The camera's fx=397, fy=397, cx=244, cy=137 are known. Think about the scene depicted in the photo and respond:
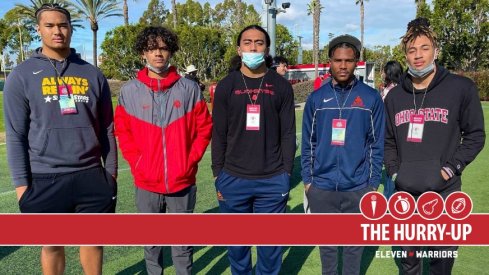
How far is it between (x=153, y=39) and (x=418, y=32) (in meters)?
1.99

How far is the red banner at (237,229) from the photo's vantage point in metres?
2.91

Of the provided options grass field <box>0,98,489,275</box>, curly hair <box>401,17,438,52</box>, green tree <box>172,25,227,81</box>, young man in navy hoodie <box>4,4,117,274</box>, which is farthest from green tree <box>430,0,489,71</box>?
young man in navy hoodie <box>4,4,117,274</box>

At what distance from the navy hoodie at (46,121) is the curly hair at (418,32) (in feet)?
7.71

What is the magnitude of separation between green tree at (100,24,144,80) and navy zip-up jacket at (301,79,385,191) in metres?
32.3

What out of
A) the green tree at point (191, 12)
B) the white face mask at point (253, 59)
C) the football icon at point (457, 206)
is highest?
the green tree at point (191, 12)

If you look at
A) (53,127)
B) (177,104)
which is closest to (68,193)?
(53,127)

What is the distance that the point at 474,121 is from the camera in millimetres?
2783

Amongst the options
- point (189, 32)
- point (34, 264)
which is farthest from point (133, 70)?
point (34, 264)

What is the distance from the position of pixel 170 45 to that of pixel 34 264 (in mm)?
2651

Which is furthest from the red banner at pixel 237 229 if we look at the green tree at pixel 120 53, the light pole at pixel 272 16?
the green tree at pixel 120 53

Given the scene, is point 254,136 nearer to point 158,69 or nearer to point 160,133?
point 160,133

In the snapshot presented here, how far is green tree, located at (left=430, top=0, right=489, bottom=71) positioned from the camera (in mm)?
30719

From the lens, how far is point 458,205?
2885 mm

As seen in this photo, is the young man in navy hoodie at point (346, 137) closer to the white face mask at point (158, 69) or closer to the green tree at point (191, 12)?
the white face mask at point (158, 69)
